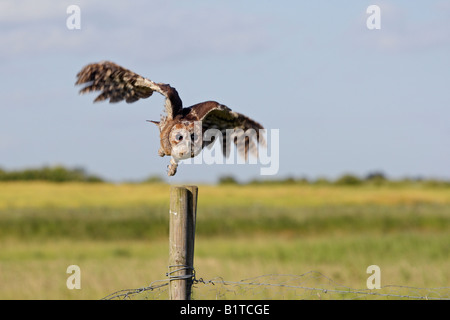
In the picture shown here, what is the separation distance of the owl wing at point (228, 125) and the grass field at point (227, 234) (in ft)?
18.3

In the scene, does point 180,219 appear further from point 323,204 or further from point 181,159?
point 323,204

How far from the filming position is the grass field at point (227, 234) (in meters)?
14.8

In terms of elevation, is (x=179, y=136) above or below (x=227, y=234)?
below

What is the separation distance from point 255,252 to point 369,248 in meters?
3.45

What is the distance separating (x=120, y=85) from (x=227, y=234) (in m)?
20.5

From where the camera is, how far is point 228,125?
23.0ft

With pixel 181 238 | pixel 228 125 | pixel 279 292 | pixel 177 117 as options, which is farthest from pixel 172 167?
pixel 279 292

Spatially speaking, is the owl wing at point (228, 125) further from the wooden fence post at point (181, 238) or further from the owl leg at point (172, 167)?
the wooden fence post at point (181, 238)

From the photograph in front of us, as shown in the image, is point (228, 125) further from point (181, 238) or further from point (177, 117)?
point (181, 238)

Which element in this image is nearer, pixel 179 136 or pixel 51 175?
pixel 179 136

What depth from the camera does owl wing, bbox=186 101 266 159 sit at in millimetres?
6270

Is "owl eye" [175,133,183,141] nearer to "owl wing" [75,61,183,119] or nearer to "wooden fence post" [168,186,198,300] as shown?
"owl wing" [75,61,183,119]

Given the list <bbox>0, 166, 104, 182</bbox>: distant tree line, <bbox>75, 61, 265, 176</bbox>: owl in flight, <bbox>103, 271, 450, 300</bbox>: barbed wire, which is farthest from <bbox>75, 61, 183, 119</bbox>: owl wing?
<bbox>0, 166, 104, 182</bbox>: distant tree line

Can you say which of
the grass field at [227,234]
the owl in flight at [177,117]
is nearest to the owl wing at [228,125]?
the owl in flight at [177,117]
